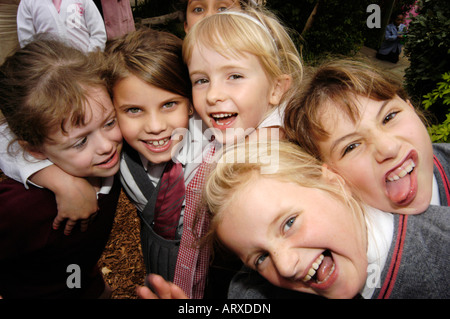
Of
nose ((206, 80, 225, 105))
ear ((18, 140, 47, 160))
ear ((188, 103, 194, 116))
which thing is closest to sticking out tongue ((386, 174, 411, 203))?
nose ((206, 80, 225, 105))

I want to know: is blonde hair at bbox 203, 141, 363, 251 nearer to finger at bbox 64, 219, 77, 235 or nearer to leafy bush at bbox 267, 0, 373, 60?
finger at bbox 64, 219, 77, 235

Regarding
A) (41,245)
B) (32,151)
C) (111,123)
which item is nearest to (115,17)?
(111,123)

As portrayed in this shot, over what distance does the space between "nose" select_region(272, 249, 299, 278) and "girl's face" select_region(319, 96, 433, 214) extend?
515mm

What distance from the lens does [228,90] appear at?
1835 mm

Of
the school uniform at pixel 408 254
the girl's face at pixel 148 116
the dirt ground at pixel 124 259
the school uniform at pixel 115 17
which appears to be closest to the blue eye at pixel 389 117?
the school uniform at pixel 408 254

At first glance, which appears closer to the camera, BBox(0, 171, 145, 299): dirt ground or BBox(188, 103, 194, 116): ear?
BBox(188, 103, 194, 116): ear

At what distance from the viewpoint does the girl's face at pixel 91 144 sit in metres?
1.68

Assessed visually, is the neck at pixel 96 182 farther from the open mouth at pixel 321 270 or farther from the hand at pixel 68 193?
the open mouth at pixel 321 270

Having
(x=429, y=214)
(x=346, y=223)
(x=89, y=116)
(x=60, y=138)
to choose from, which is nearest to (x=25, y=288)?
(x=60, y=138)

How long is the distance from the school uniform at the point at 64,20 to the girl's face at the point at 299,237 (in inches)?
116

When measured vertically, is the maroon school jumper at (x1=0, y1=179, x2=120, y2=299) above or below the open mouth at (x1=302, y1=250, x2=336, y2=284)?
below

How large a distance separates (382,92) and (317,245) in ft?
2.84

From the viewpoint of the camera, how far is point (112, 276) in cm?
338

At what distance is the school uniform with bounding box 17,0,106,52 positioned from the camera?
3557 millimetres
